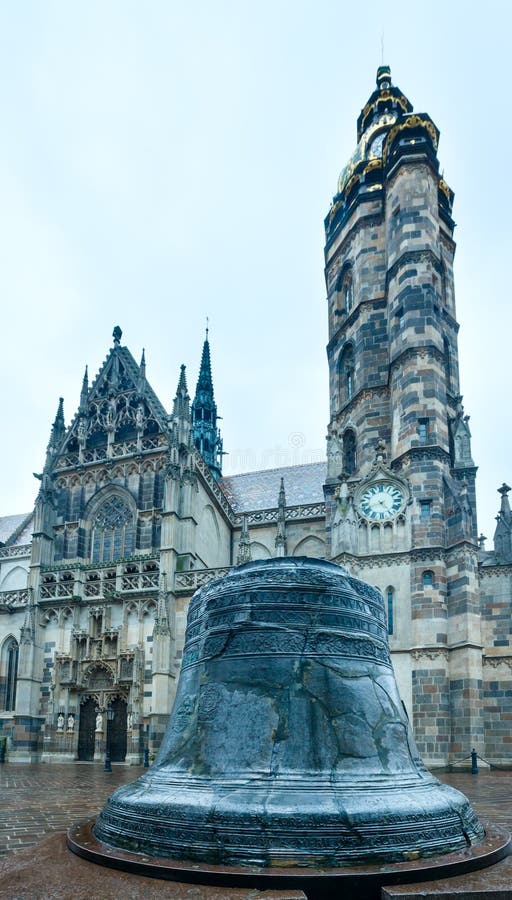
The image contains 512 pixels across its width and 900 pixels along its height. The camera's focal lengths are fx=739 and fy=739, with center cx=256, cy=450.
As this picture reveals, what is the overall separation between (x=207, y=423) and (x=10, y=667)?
25.0 m

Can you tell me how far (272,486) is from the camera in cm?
4200

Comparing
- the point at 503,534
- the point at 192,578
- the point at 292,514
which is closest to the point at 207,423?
the point at 292,514

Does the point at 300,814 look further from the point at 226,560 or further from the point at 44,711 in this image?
the point at 226,560

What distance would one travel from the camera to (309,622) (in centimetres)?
551

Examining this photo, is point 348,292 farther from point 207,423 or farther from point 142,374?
point 207,423

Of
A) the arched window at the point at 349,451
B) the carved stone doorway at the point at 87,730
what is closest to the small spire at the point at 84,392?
the arched window at the point at 349,451

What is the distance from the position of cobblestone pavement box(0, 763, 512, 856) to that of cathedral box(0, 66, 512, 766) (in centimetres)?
541

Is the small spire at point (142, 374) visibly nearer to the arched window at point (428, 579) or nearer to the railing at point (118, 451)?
the railing at point (118, 451)

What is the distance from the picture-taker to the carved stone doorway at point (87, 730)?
29969 mm

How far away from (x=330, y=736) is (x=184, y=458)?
27.5 meters

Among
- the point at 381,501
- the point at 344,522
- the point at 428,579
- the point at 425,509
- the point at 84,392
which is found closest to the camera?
the point at 428,579

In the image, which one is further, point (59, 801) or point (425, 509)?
point (425, 509)

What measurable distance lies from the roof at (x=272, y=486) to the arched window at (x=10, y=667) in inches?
519

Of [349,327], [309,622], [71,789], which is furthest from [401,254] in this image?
[309,622]
